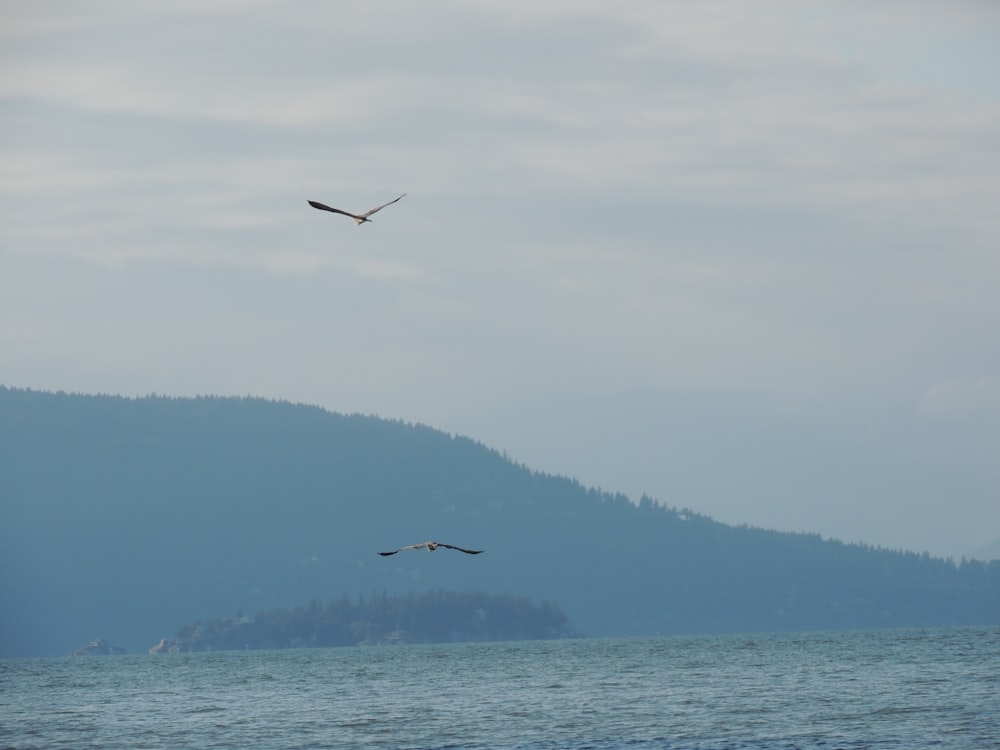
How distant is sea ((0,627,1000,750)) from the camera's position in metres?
83.5

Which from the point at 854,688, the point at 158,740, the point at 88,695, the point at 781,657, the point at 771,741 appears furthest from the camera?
the point at 781,657

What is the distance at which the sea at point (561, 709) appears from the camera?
83500 millimetres

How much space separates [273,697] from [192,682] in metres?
43.7

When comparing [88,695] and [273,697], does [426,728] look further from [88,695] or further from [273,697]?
[88,695]

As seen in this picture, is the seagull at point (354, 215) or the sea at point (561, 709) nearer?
the seagull at point (354, 215)

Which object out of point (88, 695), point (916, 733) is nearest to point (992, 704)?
point (916, 733)

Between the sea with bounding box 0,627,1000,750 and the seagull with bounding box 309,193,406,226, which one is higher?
the seagull with bounding box 309,193,406,226

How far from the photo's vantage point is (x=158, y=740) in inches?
3629

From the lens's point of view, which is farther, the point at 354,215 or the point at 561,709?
the point at 561,709

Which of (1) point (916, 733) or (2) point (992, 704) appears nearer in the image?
(1) point (916, 733)

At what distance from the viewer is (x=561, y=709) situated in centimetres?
10456

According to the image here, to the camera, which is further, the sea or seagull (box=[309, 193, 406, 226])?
the sea

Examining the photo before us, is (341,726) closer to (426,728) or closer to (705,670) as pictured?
(426,728)

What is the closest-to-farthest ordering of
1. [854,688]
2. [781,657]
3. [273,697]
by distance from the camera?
[854,688] → [273,697] → [781,657]
